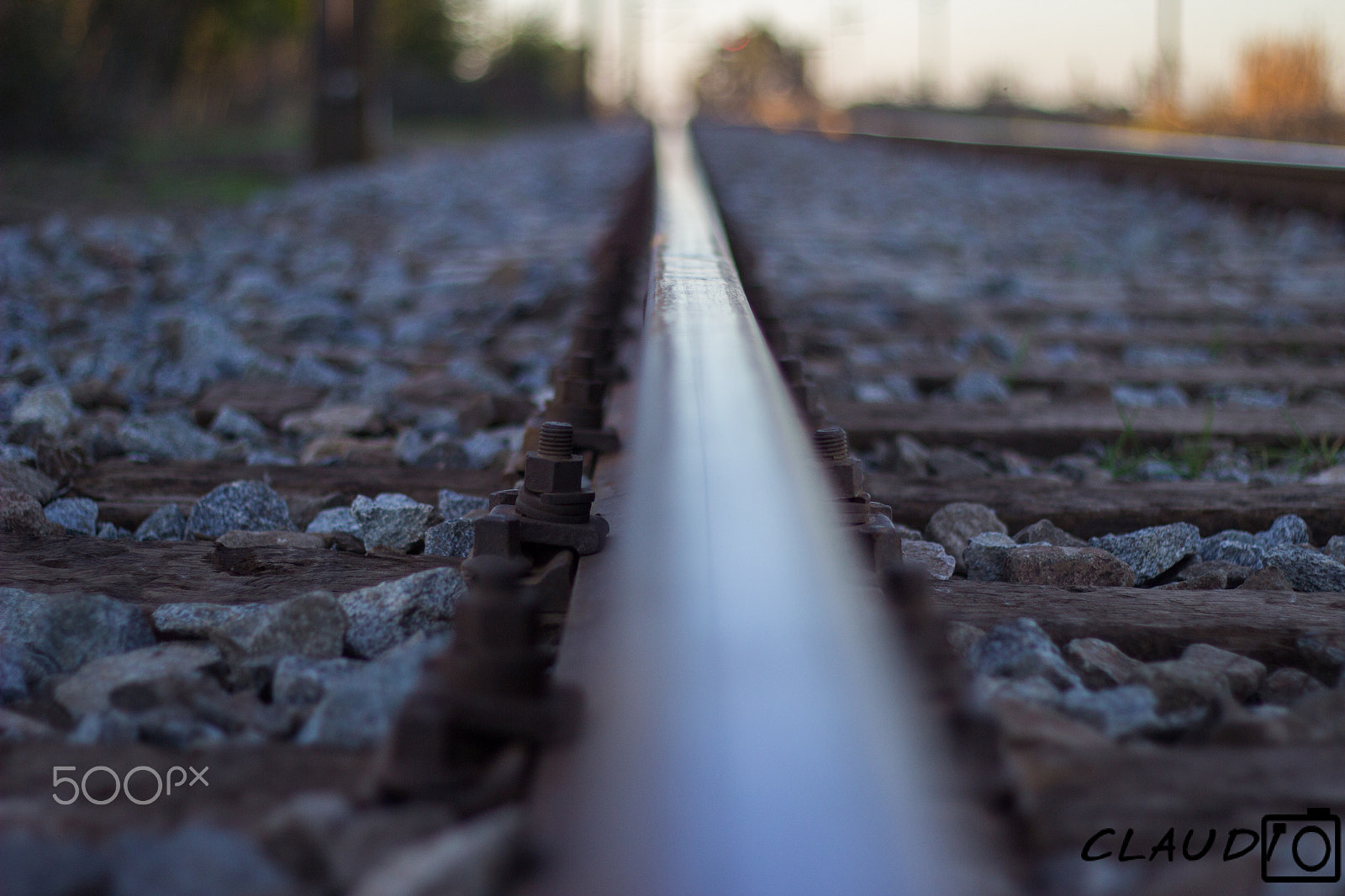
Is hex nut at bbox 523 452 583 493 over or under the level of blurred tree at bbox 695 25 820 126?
under

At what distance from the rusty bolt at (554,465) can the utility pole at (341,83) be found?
970 centimetres

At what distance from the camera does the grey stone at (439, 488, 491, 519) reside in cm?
185

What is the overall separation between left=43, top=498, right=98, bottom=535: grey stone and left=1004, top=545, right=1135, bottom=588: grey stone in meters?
1.50

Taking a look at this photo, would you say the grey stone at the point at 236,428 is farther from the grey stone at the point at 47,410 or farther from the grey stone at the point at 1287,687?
the grey stone at the point at 1287,687

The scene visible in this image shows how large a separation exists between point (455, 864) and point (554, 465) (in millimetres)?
678

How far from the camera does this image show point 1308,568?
65.6 inches

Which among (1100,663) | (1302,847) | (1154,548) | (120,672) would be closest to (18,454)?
(120,672)

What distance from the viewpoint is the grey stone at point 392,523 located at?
1.74 m

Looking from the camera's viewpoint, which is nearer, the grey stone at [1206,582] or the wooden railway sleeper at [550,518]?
the wooden railway sleeper at [550,518]

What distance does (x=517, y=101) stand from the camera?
32.4 metres

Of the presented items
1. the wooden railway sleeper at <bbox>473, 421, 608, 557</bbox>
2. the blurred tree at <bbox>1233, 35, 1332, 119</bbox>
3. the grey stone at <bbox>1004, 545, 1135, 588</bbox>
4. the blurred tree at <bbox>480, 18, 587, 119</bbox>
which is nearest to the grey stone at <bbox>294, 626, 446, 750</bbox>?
the wooden railway sleeper at <bbox>473, 421, 608, 557</bbox>

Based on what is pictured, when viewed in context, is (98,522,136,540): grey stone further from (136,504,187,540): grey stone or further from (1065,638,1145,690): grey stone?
(1065,638,1145,690): grey stone

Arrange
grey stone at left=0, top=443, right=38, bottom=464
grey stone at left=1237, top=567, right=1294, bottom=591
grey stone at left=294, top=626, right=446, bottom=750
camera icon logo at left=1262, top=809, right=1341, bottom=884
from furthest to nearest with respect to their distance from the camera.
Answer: grey stone at left=0, top=443, right=38, bottom=464, grey stone at left=1237, top=567, right=1294, bottom=591, grey stone at left=294, top=626, right=446, bottom=750, camera icon logo at left=1262, top=809, right=1341, bottom=884

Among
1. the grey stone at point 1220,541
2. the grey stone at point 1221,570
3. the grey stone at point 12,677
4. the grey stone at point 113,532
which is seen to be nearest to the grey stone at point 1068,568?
the grey stone at point 1221,570
